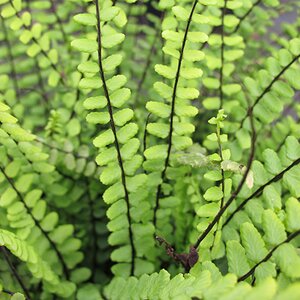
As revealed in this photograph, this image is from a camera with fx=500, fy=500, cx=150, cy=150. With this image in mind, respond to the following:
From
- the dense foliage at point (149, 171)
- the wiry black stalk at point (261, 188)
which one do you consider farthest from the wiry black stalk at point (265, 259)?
the wiry black stalk at point (261, 188)

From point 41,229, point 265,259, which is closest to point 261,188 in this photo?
point 265,259

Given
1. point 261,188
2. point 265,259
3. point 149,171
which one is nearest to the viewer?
point 265,259

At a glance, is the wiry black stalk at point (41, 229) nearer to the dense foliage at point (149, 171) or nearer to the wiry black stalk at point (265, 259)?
the dense foliage at point (149, 171)

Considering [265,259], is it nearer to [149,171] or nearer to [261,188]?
[261,188]

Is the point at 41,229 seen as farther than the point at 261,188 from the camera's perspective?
Yes

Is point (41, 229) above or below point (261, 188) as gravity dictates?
below

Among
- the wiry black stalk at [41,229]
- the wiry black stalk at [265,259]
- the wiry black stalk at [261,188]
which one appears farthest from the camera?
→ the wiry black stalk at [41,229]

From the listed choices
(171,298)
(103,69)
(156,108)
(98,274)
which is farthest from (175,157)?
(98,274)

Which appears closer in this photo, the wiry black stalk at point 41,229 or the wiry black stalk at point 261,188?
the wiry black stalk at point 261,188

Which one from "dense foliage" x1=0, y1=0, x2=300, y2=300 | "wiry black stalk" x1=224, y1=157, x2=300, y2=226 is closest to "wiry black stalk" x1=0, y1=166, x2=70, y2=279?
"dense foliage" x1=0, y1=0, x2=300, y2=300

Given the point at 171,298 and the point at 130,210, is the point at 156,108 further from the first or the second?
the point at 171,298
